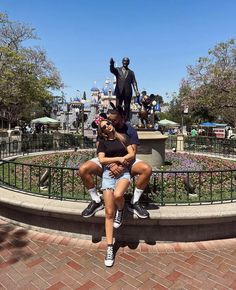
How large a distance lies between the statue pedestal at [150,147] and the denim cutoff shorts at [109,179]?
5.10 metres

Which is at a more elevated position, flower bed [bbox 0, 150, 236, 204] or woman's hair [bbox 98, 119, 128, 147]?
woman's hair [bbox 98, 119, 128, 147]

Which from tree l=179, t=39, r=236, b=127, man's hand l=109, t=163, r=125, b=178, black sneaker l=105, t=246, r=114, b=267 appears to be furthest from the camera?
tree l=179, t=39, r=236, b=127

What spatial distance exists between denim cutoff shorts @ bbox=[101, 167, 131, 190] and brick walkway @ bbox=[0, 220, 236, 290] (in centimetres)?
110

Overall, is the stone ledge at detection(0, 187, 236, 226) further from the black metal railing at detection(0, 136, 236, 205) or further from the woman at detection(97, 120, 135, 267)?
the woman at detection(97, 120, 135, 267)

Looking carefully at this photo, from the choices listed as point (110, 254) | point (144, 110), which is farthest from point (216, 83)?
point (110, 254)

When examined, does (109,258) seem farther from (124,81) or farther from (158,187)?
(124,81)

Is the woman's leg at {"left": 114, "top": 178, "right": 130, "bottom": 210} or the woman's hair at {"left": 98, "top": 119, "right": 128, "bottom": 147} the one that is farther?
the woman's hair at {"left": 98, "top": 119, "right": 128, "bottom": 147}

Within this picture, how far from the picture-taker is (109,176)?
440 centimetres

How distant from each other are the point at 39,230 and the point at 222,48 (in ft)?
59.7

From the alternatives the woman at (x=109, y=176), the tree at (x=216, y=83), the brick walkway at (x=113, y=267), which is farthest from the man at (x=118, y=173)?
the tree at (x=216, y=83)

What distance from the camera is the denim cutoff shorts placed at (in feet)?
14.1

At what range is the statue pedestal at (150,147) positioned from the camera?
9.54 metres

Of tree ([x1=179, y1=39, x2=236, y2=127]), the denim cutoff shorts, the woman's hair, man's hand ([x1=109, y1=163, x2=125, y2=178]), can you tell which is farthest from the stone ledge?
tree ([x1=179, y1=39, x2=236, y2=127])

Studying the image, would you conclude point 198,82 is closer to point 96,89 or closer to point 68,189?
point 68,189
